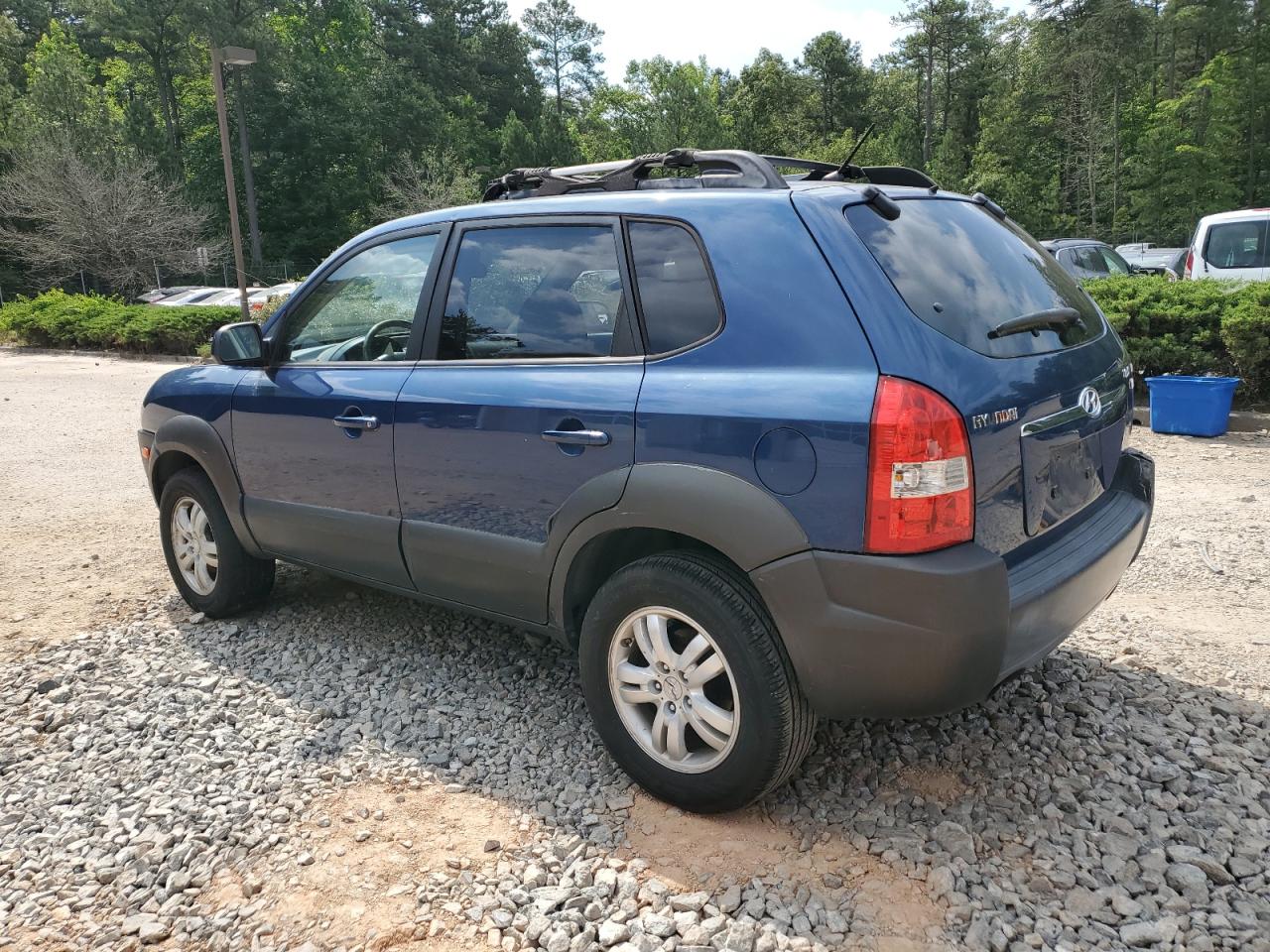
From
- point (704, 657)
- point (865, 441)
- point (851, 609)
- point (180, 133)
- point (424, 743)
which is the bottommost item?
point (424, 743)

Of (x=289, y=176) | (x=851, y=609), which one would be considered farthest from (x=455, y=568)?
(x=289, y=176)

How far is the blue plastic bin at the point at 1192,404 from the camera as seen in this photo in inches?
320

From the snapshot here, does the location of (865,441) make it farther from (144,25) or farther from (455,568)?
(144,25)

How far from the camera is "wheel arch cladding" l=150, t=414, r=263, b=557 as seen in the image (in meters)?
4.34

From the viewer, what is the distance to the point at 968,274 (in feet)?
9.25

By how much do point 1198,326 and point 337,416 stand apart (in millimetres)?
8236

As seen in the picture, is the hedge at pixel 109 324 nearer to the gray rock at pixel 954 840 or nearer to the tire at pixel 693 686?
the tire at pixel 693 686

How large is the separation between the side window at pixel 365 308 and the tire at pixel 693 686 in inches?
57.2

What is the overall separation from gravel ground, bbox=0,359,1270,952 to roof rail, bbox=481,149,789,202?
189 centimetres

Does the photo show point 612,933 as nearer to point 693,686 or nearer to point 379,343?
point 693,686

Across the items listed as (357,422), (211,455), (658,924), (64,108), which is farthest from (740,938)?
(64,108)

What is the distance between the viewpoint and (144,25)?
157 ft

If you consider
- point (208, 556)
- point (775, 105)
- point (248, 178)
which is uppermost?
point (775, 105)

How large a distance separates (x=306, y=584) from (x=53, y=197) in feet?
119
